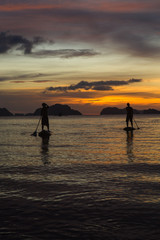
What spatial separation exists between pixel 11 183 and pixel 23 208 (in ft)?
7.31

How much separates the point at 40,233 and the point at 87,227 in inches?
28.4

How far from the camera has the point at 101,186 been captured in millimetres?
7254

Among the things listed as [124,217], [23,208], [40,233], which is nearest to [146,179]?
[124,217]

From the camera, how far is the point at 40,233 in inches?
174

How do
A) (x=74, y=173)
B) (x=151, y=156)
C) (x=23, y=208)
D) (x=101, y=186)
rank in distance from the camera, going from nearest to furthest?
(x=23, y=208), (x=101, y=186), (x=74, y=173), (x=151, y=156)

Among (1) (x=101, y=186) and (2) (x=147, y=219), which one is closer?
(2) (x=147, y=219)

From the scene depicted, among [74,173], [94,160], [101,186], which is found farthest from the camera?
[94,160]

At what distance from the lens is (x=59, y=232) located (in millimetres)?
4453

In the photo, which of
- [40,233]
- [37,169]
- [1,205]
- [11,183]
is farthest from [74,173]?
[40,233]

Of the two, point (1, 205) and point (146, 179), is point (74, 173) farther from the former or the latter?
point (1, 205)

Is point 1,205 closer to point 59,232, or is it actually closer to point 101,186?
point 59,232

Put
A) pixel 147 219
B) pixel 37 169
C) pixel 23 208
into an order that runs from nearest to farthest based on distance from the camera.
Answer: pixel 147 219 → pixel 23 208 → pixel 37 169

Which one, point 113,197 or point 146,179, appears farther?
point 146,179

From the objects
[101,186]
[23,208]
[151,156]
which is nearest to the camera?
[23,208]
